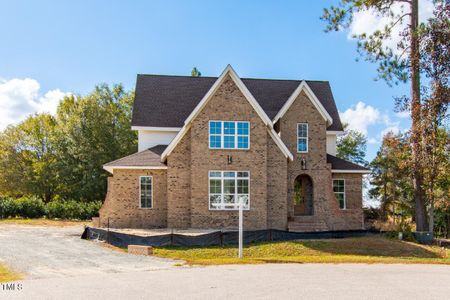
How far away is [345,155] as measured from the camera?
196ft

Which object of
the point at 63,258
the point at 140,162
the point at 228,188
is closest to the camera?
the point at 63,258

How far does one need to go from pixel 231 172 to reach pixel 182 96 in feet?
31.9

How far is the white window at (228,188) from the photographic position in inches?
1061

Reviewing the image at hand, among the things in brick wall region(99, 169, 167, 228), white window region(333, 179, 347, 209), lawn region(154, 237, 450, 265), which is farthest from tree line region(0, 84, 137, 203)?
lawn region(154, 237, 450, 265)

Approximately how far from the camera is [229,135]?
2741 centimetres

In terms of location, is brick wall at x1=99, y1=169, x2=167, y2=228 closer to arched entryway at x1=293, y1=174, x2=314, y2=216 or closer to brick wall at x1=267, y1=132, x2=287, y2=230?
brick wall at x1=267, y1=132, x2=287, y2=230

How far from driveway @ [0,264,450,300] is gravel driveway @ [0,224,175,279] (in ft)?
4.83

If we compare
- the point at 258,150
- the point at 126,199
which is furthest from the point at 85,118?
the point at 258,150

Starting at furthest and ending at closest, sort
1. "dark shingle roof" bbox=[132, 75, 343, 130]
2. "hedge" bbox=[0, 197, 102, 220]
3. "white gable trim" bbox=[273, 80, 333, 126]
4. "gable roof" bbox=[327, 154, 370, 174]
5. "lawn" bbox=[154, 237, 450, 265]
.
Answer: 1. "hedge" bbox=[0, 197, 102, 220]
2. "dark shingle roof" bbox=[132, 75, 343, 130]
3. "gable roof" bbox=[327, 154, 370, 174]
4. "white gable trim" bbox=[273, 80, 333, 126]
5. "lawn" bbox=[154, 237, 450, 265]

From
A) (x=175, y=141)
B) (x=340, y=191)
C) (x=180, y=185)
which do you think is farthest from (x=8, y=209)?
(x=340, y=191)

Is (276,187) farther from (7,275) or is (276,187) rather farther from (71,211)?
(71,211)

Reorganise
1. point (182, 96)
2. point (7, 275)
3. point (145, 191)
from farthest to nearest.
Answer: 1. point (182, 96)
2. point (145, 191)
3. point (7, 275)

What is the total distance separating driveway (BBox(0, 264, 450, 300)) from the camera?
39.1 ft

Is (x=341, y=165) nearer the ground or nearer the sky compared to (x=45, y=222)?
nearer the sky
